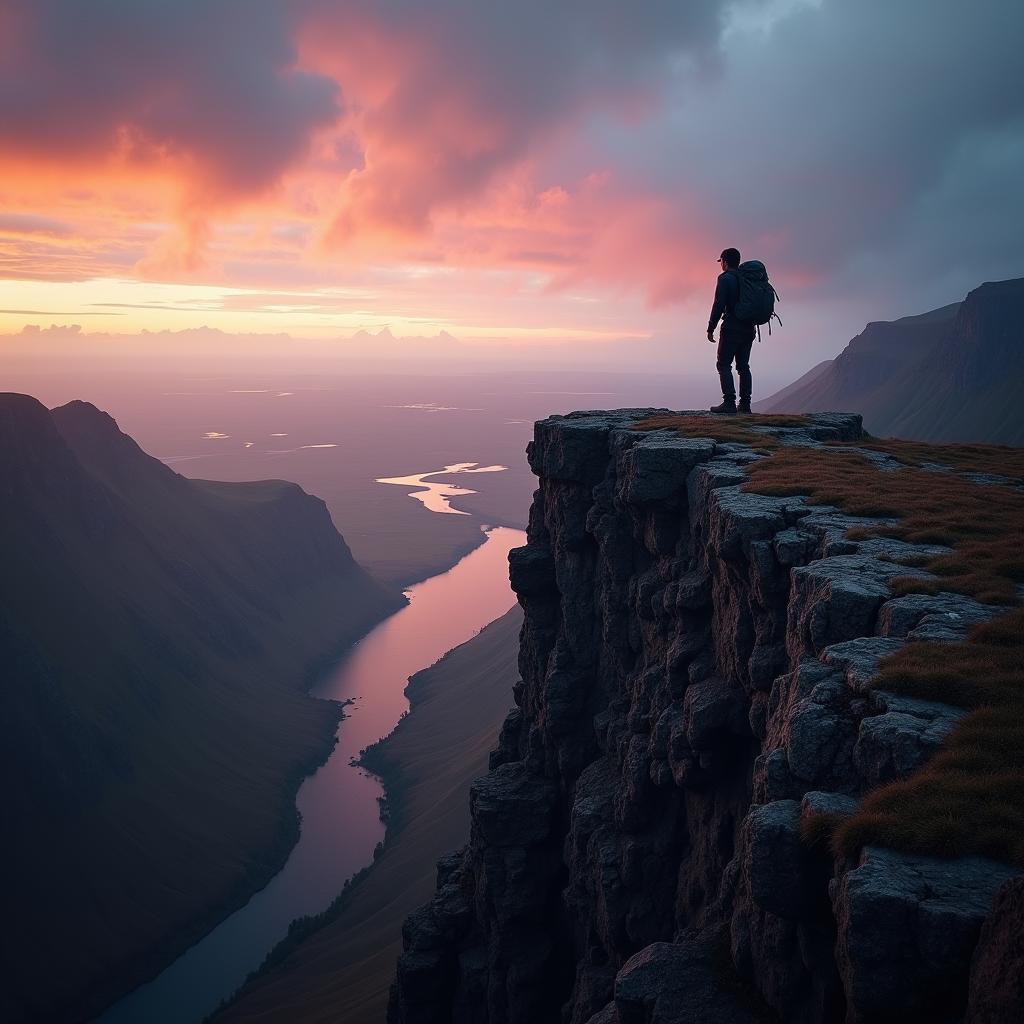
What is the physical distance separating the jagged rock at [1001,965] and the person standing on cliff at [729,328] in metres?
22.9

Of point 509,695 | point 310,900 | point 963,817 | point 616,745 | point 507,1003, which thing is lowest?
point 310,900

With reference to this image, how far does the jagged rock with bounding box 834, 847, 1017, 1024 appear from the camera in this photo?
8.74m

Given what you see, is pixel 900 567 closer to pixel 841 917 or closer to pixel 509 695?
pixel 841 917

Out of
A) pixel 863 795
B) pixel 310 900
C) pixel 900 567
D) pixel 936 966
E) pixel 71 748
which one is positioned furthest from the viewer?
pixel 71 748

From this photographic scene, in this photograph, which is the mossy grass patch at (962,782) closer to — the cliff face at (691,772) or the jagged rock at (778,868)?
the cliff face at (691,772)

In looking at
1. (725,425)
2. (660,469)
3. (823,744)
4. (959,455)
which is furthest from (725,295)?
(823,744)

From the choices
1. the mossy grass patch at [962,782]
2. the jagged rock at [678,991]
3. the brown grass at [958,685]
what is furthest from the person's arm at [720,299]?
the jagged rock at [678,991]

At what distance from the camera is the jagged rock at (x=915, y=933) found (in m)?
8.74

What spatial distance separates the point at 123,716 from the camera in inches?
4929

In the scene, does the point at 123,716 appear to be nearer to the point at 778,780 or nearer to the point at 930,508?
the point at 930,508

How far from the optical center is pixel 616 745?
28125 millimetres

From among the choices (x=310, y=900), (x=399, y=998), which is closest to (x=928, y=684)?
(x=399, y=998)

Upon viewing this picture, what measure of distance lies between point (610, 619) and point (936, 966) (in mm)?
20275

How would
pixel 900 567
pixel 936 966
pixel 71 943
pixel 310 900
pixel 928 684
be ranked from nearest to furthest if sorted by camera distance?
1. pixel 936 966
2. pixel 928 684
3. pixel 900 567
4. pixel 71 943
5. pixel 310 900
